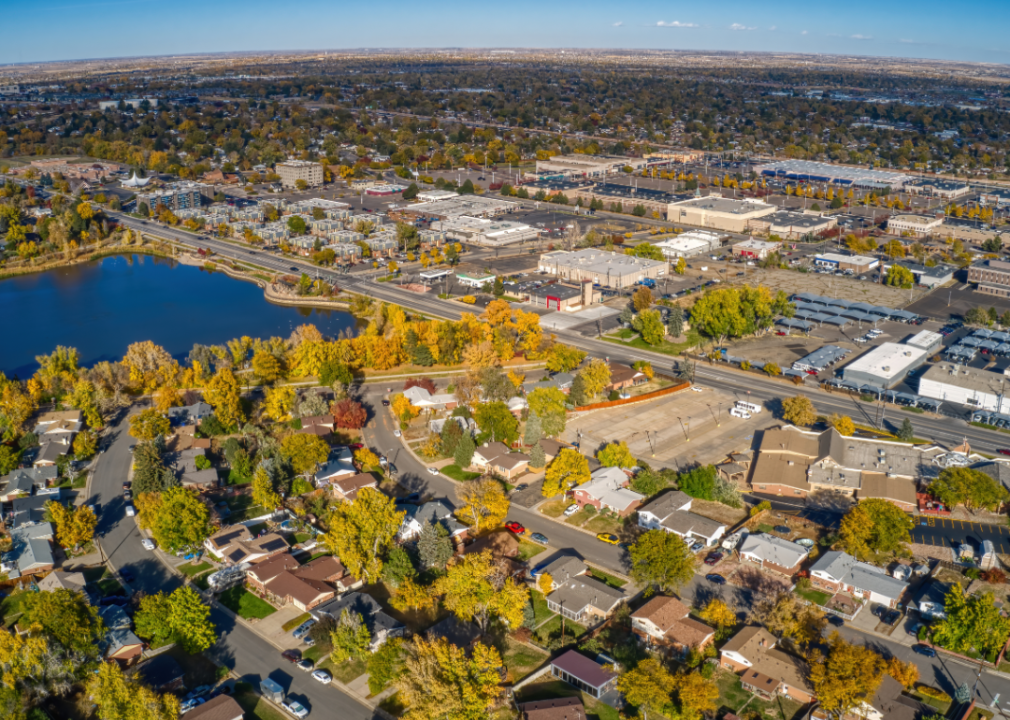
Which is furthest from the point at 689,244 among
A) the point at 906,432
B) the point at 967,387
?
the point at 906,432

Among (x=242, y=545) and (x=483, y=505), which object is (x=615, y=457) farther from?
(x=242, y=545)

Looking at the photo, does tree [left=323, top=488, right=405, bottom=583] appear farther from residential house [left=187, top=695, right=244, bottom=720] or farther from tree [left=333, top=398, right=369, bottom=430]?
tree [left=333, top=398, right=369, bottom=430]

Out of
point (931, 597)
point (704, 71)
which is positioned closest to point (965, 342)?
point (931, 597)

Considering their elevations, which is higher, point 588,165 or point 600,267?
point 588,165

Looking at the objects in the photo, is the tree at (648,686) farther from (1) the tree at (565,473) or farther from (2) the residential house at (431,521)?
(1) the tree at (565,473)

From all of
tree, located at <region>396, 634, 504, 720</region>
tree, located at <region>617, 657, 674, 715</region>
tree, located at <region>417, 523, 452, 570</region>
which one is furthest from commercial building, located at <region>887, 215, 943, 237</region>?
tree, located at <region>396, 634, 504, 720</region>

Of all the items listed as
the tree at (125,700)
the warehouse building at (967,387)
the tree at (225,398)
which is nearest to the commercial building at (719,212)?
the warehouse building at (967,387)
